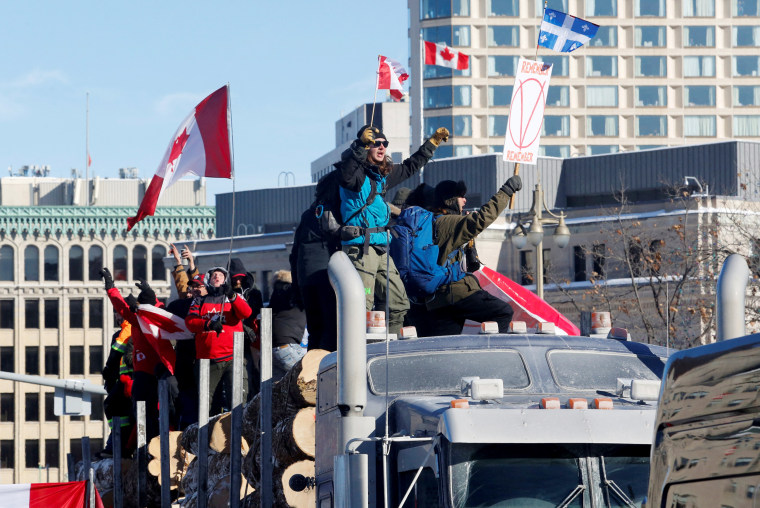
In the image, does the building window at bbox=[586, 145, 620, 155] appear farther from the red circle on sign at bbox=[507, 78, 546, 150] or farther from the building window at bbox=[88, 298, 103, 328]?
the red circle on sign at bbox=[507, 78, 546, 150]

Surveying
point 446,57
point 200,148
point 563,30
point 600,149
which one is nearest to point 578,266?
point 446,57

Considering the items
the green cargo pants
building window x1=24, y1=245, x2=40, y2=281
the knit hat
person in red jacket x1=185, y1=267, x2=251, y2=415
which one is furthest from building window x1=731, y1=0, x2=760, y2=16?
the green cargo pants

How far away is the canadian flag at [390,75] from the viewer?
19.3 m

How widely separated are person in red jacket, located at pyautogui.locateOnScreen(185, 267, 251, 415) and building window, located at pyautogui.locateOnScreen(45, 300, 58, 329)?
298 feet

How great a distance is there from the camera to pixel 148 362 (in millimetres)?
14734

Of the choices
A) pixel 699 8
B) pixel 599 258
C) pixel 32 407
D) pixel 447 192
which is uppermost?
pixel 699 8

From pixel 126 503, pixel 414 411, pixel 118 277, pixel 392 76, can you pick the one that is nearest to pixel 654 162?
pixel 118 277

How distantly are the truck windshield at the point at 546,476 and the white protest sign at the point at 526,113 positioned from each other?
6.44 metres

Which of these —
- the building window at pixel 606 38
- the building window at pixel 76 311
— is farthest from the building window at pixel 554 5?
the building window at pixel 76 311

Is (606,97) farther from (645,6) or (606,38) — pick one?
(645,6)

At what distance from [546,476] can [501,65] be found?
112555 millimetres

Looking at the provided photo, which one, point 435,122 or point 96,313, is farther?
point 435,122

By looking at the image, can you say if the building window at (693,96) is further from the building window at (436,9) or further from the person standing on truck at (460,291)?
the person standing on truck at (460,291)

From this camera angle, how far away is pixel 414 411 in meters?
7.85
